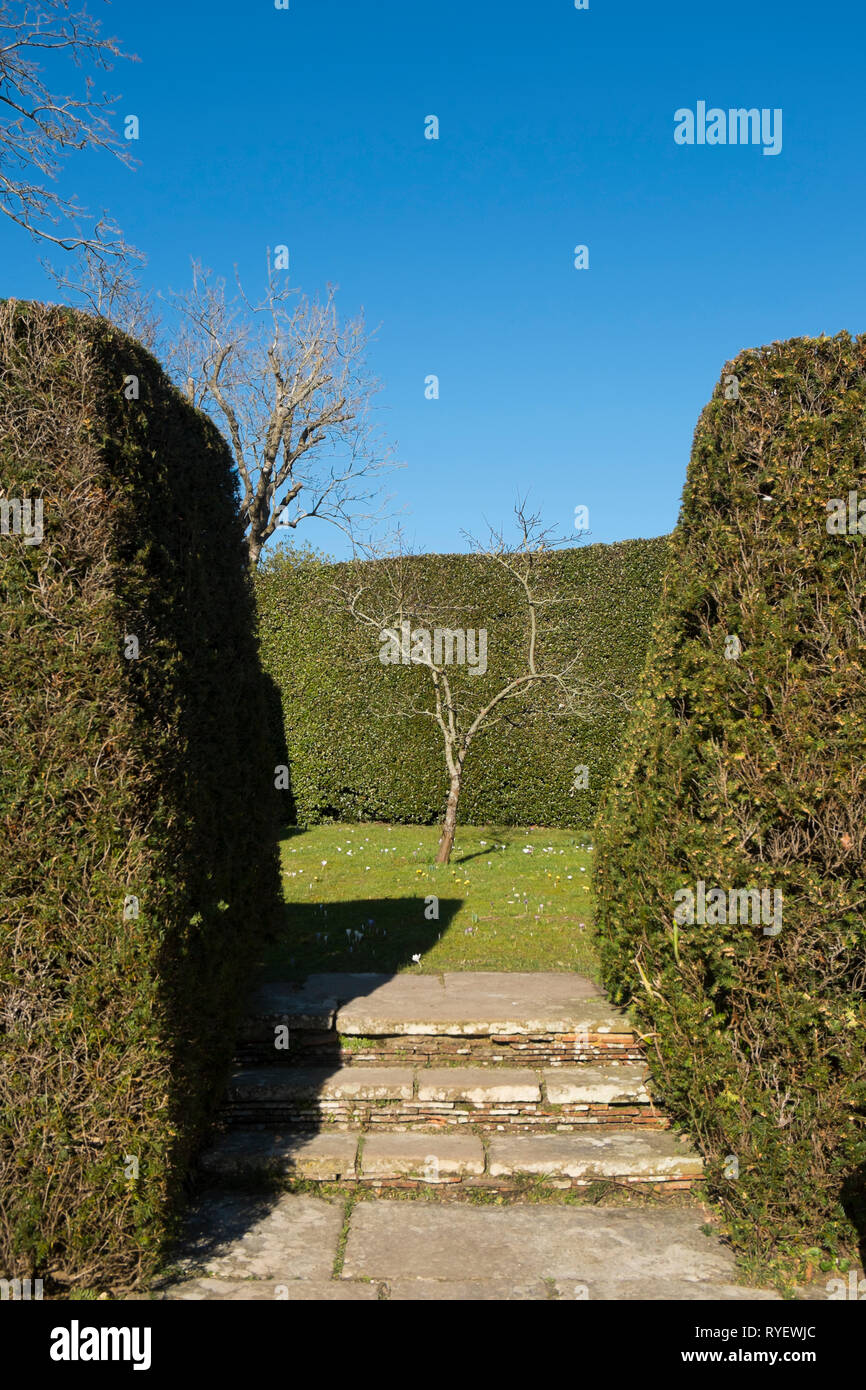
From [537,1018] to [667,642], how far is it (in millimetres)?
2245

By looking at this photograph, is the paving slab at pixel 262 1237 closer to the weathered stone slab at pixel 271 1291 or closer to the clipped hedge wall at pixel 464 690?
the weathered stone slab at pixel 271 1291

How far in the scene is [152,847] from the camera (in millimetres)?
3270

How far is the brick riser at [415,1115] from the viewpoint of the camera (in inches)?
178

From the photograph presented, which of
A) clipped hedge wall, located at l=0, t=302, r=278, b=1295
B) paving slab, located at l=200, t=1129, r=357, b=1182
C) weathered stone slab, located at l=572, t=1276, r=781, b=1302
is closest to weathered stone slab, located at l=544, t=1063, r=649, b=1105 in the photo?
paving slab, located at l=200, t=1129, r=357, b=1182

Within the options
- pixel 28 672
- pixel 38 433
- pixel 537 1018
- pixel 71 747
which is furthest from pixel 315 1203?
pixel 38 433

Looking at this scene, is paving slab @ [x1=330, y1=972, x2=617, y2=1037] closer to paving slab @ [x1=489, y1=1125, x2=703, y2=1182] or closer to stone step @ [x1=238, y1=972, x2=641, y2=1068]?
stone step @ [x1=238, y1=972, x2=641, y2=1068]

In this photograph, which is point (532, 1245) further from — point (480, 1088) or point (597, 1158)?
point (480, 1088)

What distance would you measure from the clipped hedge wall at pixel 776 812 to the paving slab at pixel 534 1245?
280 millimetres

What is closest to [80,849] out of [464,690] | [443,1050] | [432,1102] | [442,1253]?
[442,1253]

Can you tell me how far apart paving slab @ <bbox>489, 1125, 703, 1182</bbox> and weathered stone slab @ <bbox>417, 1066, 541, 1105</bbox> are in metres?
0.23

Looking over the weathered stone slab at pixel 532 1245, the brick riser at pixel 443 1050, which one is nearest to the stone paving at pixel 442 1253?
the weathered stone slab at pixel 532 1245

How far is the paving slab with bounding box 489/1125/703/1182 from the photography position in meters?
4.11

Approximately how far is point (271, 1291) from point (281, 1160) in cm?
89

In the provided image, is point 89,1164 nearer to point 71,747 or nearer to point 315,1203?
point 315,1203
